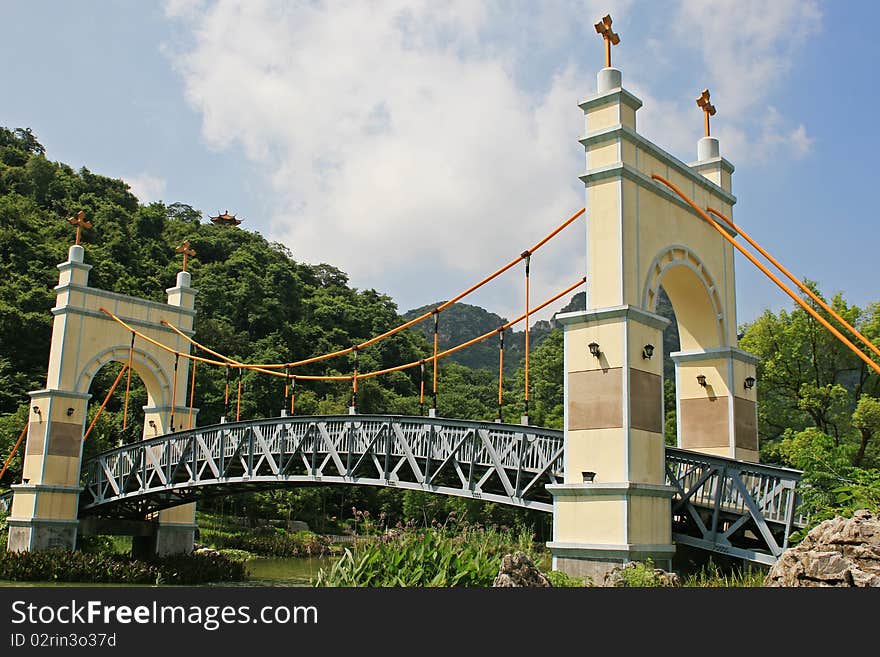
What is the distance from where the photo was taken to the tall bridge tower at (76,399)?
22156 millimetres

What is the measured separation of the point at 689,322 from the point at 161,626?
430 inches

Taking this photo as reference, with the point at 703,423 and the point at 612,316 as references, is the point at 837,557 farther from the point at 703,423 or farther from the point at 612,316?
the point at 703,423

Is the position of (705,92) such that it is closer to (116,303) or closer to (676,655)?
(676,655)

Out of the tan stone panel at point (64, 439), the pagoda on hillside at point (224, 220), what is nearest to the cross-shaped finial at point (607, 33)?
the tan stone panel at point (64, 439)

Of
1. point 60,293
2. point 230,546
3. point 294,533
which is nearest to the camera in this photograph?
point 60,293

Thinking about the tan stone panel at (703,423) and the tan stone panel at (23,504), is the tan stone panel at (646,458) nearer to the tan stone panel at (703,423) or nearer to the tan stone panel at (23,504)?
the tan stone panel at (703,423)

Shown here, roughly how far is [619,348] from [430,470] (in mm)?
6503

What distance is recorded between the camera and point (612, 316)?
1132 cm

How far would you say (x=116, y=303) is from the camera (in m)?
24.1

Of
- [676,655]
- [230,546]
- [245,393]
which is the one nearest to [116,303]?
[230,546]

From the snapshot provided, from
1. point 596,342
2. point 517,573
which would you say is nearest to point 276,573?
point 596,342

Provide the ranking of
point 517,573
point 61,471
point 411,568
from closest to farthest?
point 517,573, point 411,568, point 61,471

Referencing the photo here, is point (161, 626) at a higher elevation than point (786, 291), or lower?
lower

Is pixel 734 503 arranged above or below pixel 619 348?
below
